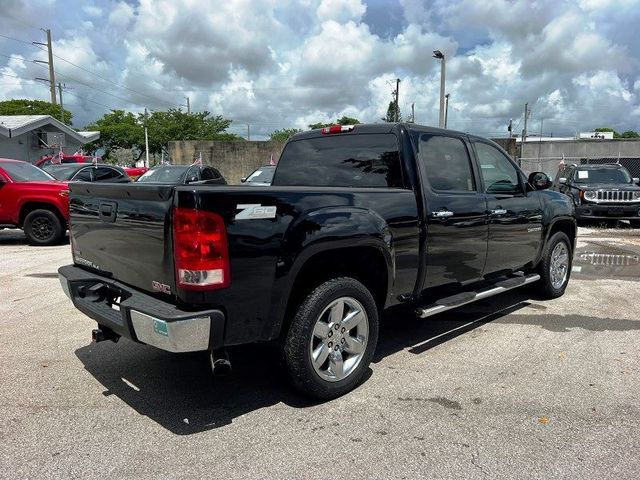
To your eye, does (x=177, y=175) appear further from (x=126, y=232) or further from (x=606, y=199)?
(x=126, y=232)

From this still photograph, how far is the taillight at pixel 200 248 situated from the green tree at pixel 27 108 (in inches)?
2423

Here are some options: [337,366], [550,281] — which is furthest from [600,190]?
[337,366]

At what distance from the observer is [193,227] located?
9.64ft

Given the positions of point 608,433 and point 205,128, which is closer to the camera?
point 608,433

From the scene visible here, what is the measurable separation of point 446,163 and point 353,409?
2.36 metres

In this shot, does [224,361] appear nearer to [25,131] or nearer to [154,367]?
[154,367]

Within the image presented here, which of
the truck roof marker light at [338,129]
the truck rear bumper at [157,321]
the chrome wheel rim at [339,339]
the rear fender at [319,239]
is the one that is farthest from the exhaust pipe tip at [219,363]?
the truck roof marker light at [338,129]

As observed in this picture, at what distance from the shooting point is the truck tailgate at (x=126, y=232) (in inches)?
123

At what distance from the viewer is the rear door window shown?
440 cm

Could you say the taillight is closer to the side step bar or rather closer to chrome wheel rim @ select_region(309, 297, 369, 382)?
chrome wheel rim @ select_region(309, 297, 369, 382)

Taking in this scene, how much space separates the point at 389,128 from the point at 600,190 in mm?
A: 10845

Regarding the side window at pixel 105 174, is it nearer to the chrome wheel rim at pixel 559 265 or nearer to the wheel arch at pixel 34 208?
the wheel arch at pixel 34 208

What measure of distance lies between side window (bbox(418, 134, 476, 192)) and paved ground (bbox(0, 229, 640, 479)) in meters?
1.46

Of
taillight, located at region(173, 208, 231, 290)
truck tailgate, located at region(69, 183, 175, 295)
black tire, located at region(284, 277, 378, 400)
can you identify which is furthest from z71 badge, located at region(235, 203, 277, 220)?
black tire, located at region(284, 277, 378, 400)
